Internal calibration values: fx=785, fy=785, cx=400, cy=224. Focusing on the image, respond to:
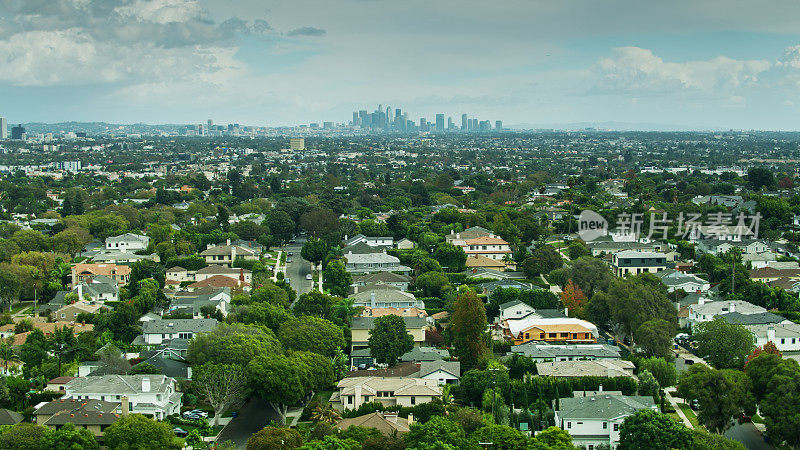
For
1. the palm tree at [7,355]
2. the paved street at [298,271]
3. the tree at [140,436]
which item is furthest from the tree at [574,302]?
the palm tree at [7,355]

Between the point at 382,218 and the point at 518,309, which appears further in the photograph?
the point at 382,218

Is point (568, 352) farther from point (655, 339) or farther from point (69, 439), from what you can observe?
point (69, 439)

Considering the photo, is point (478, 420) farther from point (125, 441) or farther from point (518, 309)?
point (518, 309)

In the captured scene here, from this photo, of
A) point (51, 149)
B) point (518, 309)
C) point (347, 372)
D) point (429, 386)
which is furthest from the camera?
point (51, 149)

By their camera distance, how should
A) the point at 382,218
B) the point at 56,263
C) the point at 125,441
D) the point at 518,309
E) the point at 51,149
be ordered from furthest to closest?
the point at 51,149 → the point at 382,218 → the point at 56,263 → the point at 518,309 → the point at 125,441

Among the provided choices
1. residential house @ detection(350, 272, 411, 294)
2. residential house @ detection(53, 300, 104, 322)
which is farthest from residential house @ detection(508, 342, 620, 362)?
residential house @ detection(53, 300, 104, 322)

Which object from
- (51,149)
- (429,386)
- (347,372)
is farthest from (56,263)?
(51,149)

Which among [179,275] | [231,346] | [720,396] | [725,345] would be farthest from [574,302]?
[179,275]
